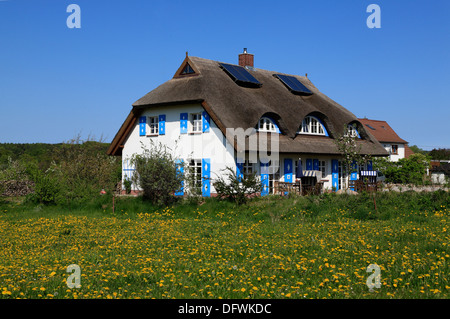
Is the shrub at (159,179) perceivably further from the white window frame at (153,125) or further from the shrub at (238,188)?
the white window frame at (153,125)

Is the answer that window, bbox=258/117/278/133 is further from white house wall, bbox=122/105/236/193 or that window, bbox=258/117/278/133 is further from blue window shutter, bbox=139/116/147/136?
blue window shutter, bbox=139/116/147/136

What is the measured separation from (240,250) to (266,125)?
14683mm

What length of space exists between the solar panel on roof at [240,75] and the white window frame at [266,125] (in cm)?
318

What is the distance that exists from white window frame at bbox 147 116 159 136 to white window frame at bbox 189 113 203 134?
2588mm

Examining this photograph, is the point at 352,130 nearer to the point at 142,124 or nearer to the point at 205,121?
the point at 205,121

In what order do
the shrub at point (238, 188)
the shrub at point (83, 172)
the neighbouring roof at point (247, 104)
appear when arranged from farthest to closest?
the neighbouring roof at point (247, 104) → the shrub at point (83, 172) → the shrub at point (238, 188)

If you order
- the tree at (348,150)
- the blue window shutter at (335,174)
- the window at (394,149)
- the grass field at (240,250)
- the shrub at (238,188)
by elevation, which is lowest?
the grass field at (240,250)

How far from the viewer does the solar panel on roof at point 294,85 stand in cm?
2933

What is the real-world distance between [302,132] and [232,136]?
585cm

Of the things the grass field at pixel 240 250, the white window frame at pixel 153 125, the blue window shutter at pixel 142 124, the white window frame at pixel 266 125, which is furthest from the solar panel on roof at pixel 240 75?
the grass field at pixel 240 250

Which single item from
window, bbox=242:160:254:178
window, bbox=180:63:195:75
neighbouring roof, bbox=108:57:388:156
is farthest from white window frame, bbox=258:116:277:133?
window, bbox=180:63:195:75

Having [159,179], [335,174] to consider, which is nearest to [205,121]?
[159,179]

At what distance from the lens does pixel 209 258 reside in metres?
9.55

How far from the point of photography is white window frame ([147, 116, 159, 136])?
26.2 metres
